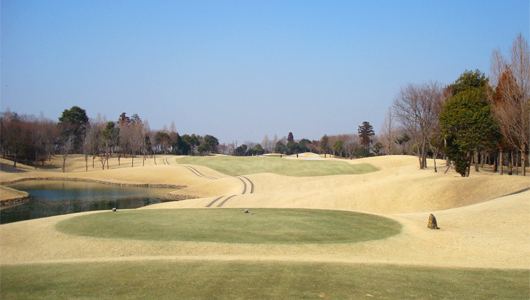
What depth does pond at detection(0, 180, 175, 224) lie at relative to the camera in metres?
26.6

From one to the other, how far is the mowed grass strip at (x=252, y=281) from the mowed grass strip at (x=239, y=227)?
291cm

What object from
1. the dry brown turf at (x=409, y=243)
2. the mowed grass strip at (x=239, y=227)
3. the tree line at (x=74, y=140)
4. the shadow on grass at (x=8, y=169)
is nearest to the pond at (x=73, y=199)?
the shadow on grass at (x=8, y=169)

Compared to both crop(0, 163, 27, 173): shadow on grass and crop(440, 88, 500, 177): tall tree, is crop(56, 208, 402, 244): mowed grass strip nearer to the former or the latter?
crop(440, 88, 500, 177): tall tree

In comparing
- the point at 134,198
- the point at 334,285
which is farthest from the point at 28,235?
the point at 134,198

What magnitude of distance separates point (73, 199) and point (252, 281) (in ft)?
110

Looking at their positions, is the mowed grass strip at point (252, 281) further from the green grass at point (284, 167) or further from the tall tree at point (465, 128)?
the green grass at point (284, 167)

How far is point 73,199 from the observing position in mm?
34469

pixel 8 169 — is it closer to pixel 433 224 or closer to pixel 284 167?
pixel 284 167

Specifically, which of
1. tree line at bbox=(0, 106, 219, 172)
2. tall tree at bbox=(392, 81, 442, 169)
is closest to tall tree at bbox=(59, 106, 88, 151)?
tree line at bbox=(0, 106, 219, 172)

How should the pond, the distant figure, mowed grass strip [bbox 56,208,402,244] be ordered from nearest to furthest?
1. mowed grass strip [bbox 56,208,402,244]
2. the distant figure
3. the pond

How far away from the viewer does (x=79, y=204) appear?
31578 millimetres

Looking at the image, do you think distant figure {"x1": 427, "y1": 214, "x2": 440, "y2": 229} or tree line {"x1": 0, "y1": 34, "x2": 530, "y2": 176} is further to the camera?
tree line {"x1": 0, "y1": 34, "x2": 530, "y2": 176}

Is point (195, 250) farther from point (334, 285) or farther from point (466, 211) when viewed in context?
point (466, 211)

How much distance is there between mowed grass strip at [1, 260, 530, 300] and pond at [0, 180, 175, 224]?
2015cm
